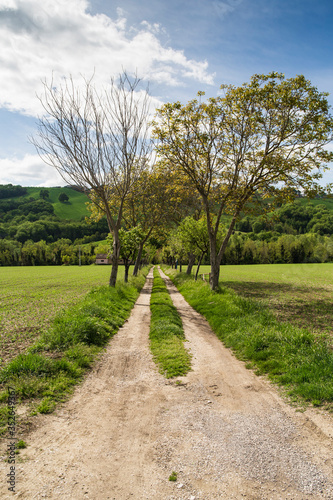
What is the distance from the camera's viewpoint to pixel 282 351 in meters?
8.23

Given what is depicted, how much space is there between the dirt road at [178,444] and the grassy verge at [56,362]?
0.46 m

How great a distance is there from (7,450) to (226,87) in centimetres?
1966

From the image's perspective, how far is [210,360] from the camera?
8734 millimetres

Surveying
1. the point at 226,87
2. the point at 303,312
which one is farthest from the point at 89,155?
the point at 303,312

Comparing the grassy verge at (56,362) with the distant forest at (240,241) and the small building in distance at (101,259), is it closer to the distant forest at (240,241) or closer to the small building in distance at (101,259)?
the distant forest at (240,241)

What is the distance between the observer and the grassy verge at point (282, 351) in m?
6.25

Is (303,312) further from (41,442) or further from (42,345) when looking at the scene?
(41,442)

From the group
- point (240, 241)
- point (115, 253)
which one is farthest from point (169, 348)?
point (240, 241)

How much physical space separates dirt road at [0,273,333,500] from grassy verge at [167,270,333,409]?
0.52m

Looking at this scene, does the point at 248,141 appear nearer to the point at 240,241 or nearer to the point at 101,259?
the point at 240,241

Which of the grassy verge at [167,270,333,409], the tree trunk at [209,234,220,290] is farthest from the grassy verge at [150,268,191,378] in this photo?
the tree trunk at [209,234,220,290]

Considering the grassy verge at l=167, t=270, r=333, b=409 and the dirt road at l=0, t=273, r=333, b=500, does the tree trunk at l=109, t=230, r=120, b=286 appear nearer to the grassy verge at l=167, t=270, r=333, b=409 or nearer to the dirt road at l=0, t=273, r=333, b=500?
the grassy verge at l=167, t=270, r=333, b=409

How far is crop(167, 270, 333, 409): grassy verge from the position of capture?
6.25 metres

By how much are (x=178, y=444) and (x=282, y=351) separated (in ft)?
15.8
